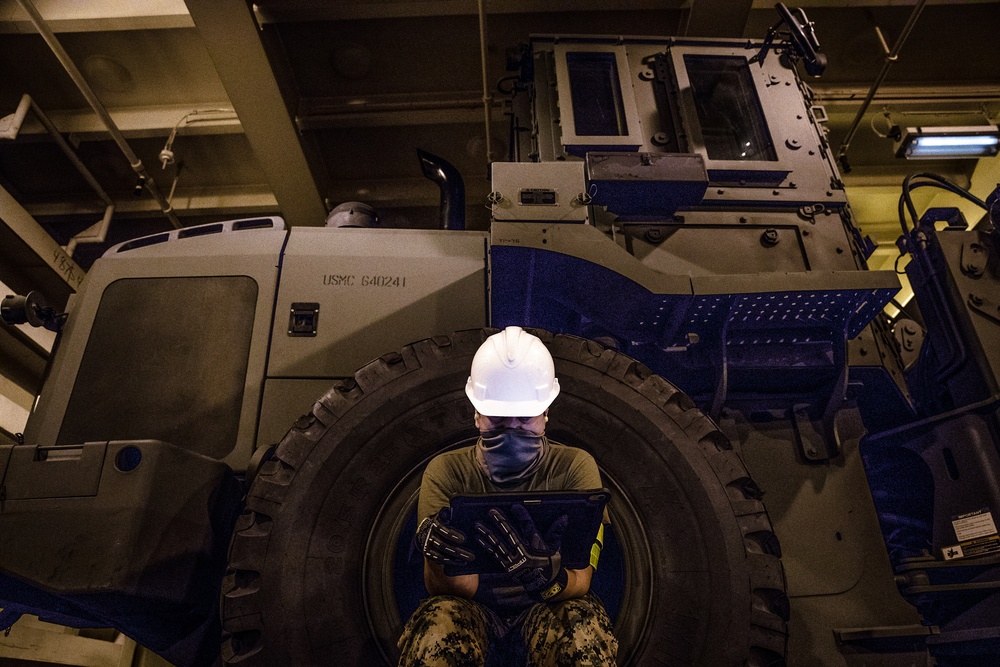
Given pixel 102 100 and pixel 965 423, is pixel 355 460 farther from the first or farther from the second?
pixel 102 100

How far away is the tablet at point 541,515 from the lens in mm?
1983

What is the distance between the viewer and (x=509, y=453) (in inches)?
90.7

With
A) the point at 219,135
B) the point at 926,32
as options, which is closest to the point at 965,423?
the point at 926,32

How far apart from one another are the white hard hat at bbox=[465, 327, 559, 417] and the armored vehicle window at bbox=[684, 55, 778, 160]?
260 cm

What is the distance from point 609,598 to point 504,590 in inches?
26.7

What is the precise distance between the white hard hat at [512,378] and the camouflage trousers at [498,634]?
711 millimetres

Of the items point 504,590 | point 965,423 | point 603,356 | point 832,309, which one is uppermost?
point 832,309

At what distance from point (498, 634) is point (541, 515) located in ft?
1.84

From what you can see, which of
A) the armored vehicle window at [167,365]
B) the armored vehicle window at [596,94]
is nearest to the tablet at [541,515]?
the armored vehicle window at [167,365]

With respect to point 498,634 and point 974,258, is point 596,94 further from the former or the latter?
point 498,634

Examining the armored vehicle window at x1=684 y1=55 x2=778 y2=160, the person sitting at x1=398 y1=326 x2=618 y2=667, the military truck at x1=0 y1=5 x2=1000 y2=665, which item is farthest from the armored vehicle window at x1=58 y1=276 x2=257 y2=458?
the armored vehicle window at x1=684 y1=55 x2=778 y2=160

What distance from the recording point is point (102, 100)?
6.62 meters

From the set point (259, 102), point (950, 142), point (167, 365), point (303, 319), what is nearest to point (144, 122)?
point (259, 102)

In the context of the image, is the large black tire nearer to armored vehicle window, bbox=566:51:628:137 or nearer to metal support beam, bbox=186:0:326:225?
armored vehicle window, bbox=566:51:628:137
